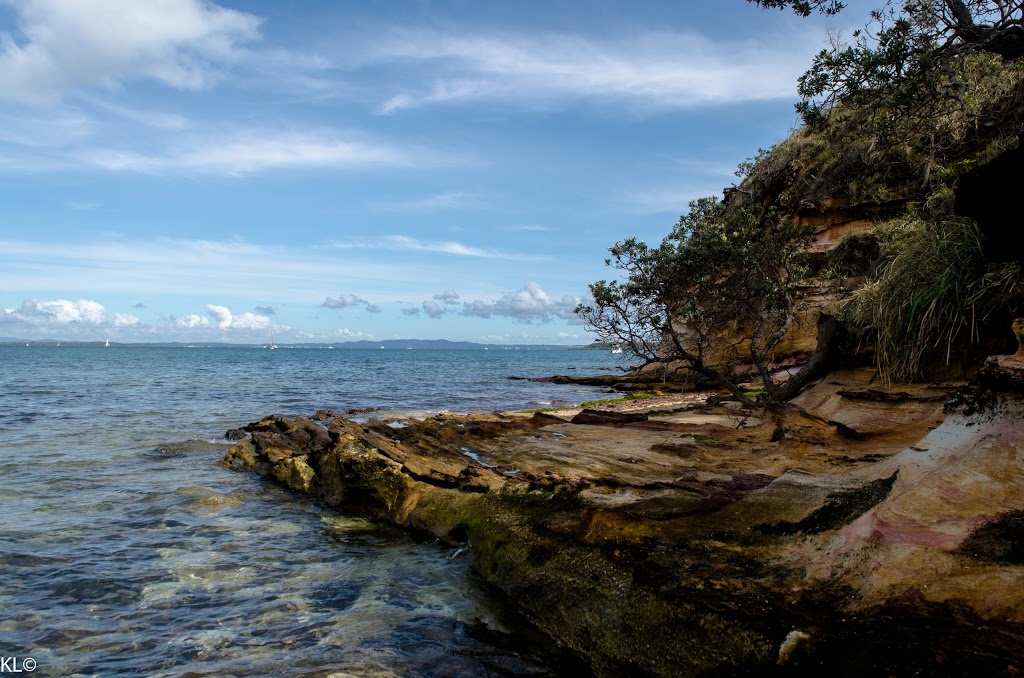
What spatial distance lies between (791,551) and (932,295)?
7.30m

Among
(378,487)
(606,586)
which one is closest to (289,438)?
(378,487)

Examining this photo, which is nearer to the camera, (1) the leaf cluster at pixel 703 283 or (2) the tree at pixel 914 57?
(2) the tree at pixel 914 57

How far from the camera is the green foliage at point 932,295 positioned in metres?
9.20

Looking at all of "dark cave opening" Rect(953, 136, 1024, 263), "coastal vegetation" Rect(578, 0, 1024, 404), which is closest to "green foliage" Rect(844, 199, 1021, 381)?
"coastal vegetation" Rect(578, 0, 1024, 404)

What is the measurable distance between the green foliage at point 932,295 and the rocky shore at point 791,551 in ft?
3.62

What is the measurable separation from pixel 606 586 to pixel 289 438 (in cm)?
1224

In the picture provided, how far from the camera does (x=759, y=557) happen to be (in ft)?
16.2

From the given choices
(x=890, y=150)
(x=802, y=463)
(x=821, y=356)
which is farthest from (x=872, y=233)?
(x=802, y=463)

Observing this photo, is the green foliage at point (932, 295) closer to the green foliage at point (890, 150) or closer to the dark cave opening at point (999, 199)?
the green foliage at point (890, 150)

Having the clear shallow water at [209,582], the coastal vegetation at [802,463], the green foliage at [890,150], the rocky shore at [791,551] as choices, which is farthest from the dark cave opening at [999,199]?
the clear shallow water at [209,582]

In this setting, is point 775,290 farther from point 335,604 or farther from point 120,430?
point 120,430

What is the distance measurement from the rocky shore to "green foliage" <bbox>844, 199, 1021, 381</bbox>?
1.10m

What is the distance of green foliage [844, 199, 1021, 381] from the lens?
9.20 meters

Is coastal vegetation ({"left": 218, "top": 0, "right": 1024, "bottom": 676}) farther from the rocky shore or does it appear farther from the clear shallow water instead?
the clear shallow water
